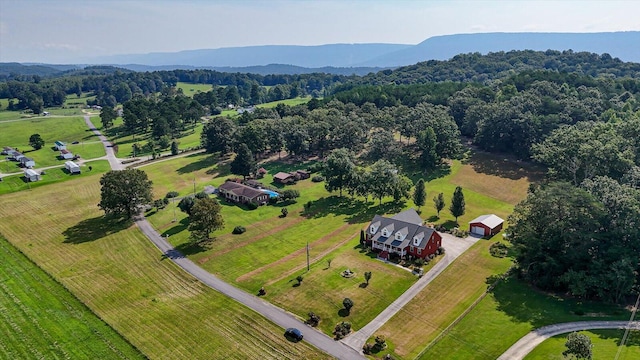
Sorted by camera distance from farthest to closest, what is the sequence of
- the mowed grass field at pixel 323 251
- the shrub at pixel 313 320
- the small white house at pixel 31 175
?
the small white house at pixel 31 175, the mowed grass field at pixel 323 251, the shrub at pixel 313 320

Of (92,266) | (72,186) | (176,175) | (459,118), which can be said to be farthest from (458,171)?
(72,186)

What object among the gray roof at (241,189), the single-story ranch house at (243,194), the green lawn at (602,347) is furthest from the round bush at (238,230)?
the green lawn at (602,347)

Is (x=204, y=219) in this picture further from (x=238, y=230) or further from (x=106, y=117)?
(x=106, y=117)

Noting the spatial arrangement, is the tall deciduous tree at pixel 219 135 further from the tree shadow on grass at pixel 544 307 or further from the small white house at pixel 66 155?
the tree shadow on grass at pixel 544 307

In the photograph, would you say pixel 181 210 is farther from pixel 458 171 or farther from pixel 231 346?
pixel 458 171

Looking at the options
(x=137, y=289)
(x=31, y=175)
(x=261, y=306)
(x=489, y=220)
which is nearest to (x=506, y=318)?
(x=489, y=220)

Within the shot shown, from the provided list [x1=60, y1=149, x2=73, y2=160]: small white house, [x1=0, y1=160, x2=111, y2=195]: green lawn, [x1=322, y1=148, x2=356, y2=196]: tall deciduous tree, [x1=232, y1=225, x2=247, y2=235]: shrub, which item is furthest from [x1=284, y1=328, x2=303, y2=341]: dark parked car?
[x1=60, y1=149, x2=73, y2=160]: small white house

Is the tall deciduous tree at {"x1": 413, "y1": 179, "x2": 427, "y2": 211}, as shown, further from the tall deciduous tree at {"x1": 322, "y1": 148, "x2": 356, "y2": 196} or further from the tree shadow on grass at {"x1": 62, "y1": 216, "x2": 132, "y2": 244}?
the tree shadow on grass at {"x1": 62, "y1": 216, "x2": 132, "y2": 244}
